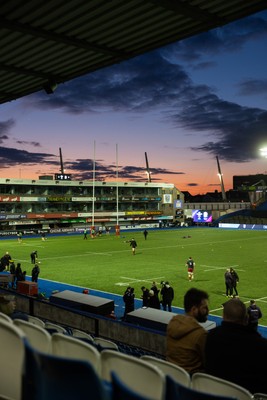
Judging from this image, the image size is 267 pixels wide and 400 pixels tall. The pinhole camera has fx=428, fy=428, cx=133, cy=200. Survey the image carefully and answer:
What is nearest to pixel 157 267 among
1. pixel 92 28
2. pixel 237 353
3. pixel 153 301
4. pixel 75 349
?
pixel 153 301

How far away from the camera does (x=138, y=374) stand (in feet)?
8.40

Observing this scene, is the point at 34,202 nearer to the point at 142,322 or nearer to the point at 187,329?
the point at 142,322

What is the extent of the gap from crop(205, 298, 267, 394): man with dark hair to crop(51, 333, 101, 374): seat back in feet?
4.17

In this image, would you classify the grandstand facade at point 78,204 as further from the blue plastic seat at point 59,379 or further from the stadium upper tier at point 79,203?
the blue plastic seat at point 59,379

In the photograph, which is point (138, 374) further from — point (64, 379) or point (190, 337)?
point (190, 337)

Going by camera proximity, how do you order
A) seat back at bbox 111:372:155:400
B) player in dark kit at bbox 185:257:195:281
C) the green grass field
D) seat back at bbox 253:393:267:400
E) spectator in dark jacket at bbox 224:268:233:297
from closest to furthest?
seat back at bbox 111:372:155:400 < seat back at bbox 253:393:267:400 < spectator in dark jacket at bbox 224:268:233:297 < the green grass field < player in dark kit at bbox 185:257:195:281

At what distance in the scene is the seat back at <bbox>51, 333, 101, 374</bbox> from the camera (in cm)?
288

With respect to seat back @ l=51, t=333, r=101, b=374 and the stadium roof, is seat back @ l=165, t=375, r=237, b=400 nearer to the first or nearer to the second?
seat back @ l=51, t=333, r=101, b=374

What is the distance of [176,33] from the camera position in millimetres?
10586

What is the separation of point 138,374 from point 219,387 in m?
0.65

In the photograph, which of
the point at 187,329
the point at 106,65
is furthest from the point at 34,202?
the point at 187,329

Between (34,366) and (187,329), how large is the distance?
1.95 m

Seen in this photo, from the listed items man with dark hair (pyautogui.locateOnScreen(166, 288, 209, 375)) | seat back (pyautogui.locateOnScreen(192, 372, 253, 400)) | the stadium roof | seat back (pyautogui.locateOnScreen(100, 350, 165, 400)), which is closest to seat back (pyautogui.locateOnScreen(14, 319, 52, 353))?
seat back (pyautogui.locateOnScreen(100, 350, 165, 400))

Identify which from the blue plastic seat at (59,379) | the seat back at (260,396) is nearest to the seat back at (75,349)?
the blue plastic seat at (59,379)
